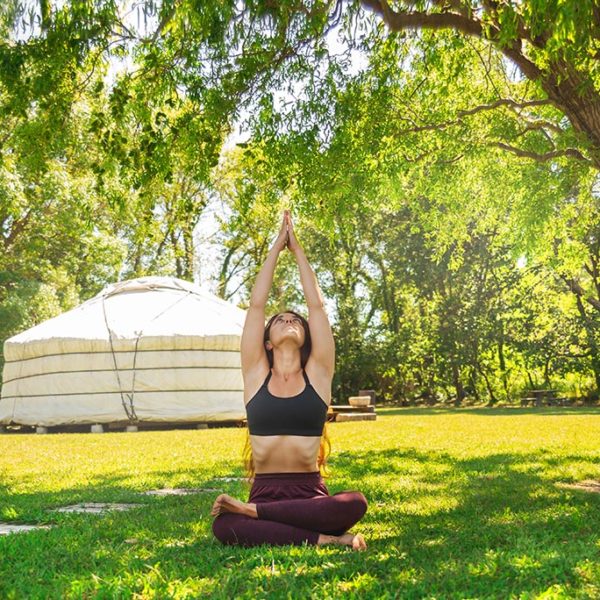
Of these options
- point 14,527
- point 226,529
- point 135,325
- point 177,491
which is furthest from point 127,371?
point 226,529

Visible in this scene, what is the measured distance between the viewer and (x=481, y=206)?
14078 mm

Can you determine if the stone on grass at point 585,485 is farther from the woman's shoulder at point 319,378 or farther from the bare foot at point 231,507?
the bare foot at point 231,507

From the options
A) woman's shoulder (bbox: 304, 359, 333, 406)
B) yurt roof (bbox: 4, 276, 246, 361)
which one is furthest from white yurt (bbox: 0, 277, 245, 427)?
woman's shoulder (bbox: 304, 359, 333, 406)

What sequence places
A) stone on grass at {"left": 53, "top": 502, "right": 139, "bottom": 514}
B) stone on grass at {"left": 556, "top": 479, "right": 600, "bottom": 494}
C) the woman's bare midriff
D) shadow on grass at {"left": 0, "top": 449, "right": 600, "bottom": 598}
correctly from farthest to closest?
stone on grass at {"left": 556, "top": 479, "right": 600, "bottom": 494}, stone on grass at {"left": 53, "top": 502, "right": 139, "bottom": 514}, the woman's bare midriff, shadow on grass at {"left": 0, "top": 449, "right": 600, "bottom": 598}

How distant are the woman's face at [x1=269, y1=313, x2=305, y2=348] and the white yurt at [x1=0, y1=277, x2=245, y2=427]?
12684 millimetres

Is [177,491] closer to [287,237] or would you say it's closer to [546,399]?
[287,237]

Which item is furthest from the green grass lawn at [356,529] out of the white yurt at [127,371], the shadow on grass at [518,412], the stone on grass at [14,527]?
the shadow on grass at [518,412]

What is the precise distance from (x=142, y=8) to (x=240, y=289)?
90.1 ft

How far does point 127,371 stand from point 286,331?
1314cm

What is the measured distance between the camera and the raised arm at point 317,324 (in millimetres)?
4301

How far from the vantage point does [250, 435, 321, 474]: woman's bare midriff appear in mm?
4102

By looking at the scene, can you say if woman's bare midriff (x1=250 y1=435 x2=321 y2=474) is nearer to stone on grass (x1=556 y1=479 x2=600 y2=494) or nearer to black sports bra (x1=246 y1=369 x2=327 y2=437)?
black sports bra (x1=246 y1=369 x2=327 y2=437)

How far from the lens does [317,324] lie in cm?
439

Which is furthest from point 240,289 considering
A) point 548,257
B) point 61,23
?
point 61,23
